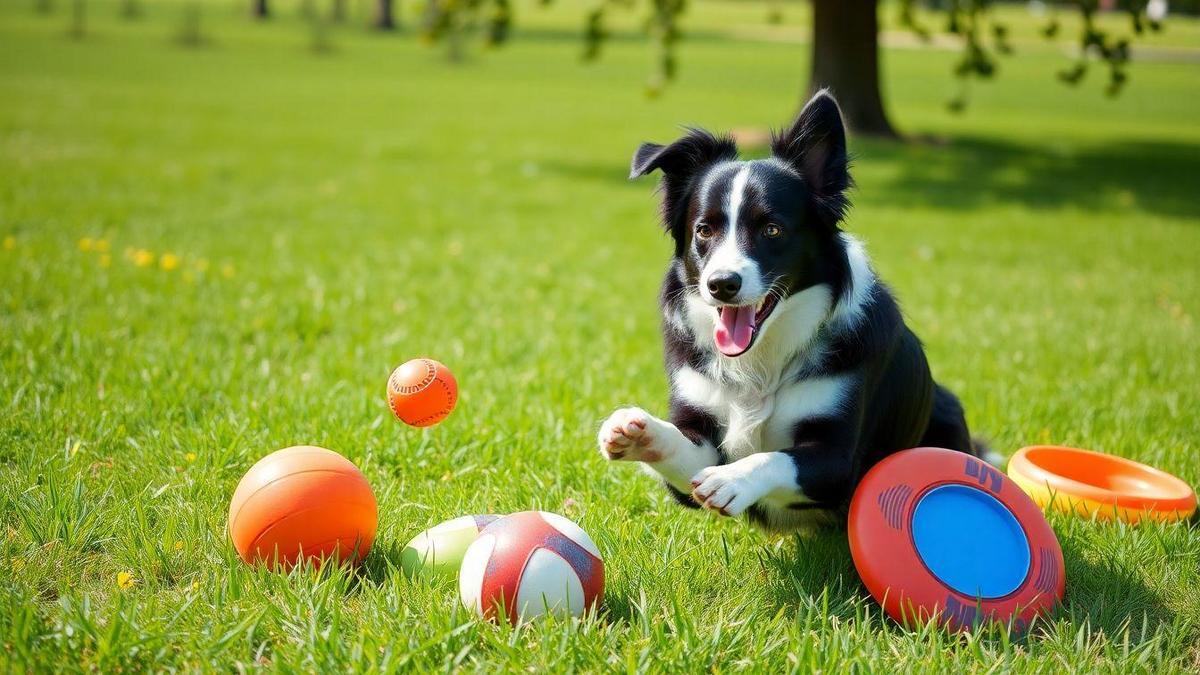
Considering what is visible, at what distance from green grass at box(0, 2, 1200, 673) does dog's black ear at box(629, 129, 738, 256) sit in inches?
25.4

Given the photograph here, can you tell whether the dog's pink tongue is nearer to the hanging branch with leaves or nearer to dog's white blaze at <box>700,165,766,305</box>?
dog's white blaze at <box>700,165,766,305</box>

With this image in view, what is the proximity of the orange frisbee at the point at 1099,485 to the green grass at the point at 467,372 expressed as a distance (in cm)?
14

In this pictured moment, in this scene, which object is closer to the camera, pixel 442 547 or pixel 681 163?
pixel 442 547

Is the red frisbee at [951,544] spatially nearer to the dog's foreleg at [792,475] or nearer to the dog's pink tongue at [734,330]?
the dog's foreleg at [792,475]

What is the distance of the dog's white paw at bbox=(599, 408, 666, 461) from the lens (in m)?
3.37

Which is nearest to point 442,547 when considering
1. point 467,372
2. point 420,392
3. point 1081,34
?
point 420,392

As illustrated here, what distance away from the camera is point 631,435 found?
337 cm

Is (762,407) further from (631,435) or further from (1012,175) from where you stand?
(1012,175)

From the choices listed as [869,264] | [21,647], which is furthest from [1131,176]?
[21,647]

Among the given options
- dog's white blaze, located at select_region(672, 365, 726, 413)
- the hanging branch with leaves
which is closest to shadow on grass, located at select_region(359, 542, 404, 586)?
dog's white blaze, located at select_region(672, 365, 726, 413)

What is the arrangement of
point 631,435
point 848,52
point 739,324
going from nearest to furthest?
point 631,435 → point 739,324 → point 848,52

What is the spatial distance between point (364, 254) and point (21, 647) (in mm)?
6758

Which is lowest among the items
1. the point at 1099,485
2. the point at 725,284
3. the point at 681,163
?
the point at 1099,485

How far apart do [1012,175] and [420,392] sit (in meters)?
13.8
